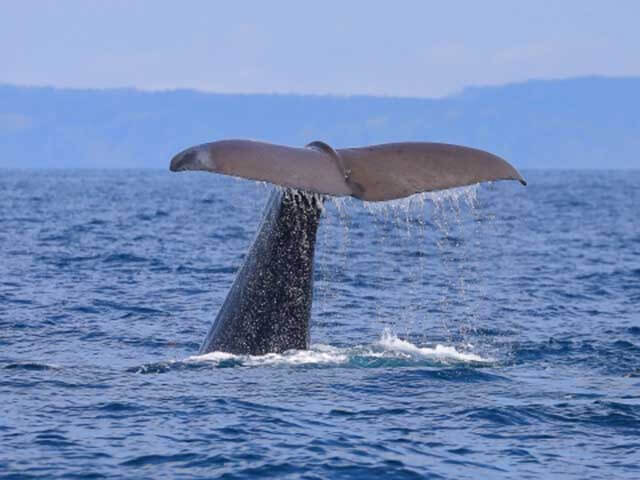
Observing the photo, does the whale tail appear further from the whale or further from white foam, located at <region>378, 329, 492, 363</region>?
white foam, located at <region>378, 329, 492, 363</region>

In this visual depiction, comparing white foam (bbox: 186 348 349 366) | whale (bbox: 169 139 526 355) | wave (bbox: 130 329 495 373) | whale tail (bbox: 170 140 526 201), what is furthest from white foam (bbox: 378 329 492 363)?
whale tail (bbox: 170 140 526 201)

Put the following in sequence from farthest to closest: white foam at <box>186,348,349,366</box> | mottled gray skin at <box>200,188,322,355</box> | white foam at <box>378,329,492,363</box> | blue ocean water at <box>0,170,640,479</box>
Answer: white foam at <box>378,329,492,363</box> → white foam at <box>186,348,349,366</box> → mottled gray skin at <box>200,188,322,355</box> → blue ocean water at <box>0,170,640,479</box>

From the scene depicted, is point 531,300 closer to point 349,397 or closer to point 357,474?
point 349,397

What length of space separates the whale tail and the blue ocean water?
0.19 m

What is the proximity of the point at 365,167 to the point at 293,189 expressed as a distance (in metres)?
0.65

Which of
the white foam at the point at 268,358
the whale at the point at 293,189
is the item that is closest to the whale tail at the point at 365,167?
the whale at the point at 293,189

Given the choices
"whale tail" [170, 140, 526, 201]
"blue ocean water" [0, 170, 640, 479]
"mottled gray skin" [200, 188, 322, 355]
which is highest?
"whale tail" [170, 140, 526, 201]

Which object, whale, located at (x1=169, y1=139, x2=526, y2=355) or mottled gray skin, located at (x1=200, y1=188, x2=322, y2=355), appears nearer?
whale, located at (x1=169, y1=139, x2=526, y2=355)

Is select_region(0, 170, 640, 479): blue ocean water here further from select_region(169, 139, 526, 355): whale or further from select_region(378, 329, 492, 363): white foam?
select_region(169, 139, 526, 355): whale

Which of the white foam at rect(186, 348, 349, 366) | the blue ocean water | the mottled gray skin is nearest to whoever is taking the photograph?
the blue ocean water

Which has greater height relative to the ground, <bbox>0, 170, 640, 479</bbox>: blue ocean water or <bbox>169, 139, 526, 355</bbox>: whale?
<bbox>169, 139, 526, 355</bbox>: whale

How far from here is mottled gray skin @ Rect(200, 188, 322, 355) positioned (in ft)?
35.6

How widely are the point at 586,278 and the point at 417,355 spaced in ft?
39.2

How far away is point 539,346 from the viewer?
47.8 feet
